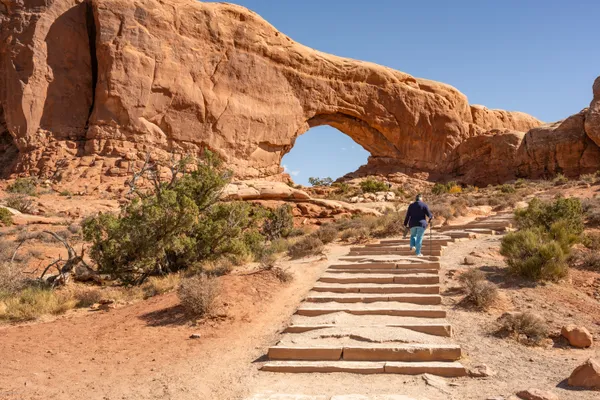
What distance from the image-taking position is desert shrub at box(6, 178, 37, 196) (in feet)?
74.8

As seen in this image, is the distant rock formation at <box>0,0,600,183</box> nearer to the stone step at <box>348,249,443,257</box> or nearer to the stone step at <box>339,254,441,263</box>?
the stone step at <box>348,249,443,257</box>

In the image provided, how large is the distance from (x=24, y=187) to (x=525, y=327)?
2345cm

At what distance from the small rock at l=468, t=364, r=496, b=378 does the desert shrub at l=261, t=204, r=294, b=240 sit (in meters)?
12.7

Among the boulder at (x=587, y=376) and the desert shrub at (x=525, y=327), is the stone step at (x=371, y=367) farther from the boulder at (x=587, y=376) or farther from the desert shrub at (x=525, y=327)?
the desert shrub at (x=525, y=327)

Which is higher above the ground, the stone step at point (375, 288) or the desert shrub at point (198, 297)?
the stone step at point (375, 288)

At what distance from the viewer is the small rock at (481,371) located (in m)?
5.64

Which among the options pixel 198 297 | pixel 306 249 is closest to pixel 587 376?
pixel 198 297

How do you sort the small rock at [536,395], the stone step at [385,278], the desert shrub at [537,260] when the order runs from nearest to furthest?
1. the small rock at [536,395]
2. the desert shrub at [537,260]
3. the stone step at [385,278]

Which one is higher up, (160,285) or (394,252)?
(394,252)

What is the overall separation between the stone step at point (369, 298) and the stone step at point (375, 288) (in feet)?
0.56

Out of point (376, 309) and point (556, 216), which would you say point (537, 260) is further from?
point (556, 216)

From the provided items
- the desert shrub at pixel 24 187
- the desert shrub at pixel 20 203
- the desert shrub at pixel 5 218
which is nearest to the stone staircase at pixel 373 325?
the desert shrub at pixel 5 218

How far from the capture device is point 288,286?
9.77 m

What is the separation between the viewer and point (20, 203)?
20656mm
